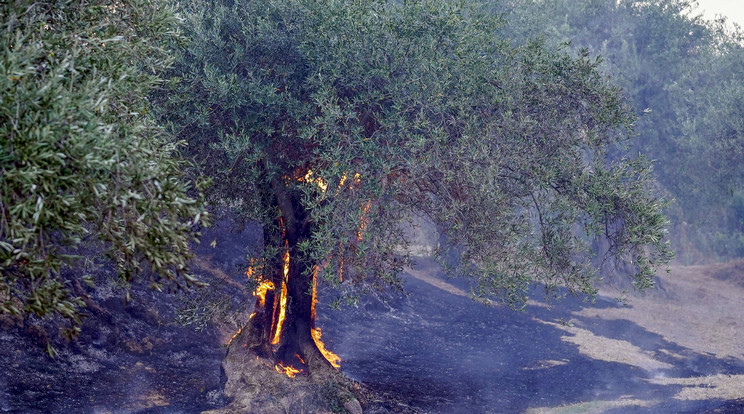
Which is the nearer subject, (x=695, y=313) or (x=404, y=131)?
(x=404, y=131)

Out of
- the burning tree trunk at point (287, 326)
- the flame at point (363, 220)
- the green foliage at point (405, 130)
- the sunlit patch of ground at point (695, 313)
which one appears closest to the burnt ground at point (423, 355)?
the sunlit patch of ground at point (695, 313)

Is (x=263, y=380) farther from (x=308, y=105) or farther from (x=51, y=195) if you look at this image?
(x=51, y=195)

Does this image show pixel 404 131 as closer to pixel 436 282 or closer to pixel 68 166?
pixel 68 166

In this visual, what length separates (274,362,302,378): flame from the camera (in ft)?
59.8

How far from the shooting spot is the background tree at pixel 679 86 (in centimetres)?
4072

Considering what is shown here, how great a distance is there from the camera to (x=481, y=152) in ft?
48.2

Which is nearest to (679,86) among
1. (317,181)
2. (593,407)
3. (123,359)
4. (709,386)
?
(709,386)

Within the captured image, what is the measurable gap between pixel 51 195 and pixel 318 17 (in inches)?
383

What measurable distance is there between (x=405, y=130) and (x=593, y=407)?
11417mm

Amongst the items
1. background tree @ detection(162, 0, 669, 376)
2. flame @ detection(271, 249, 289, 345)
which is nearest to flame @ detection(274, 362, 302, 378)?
flame @ detection(271, 249, 289, 345)

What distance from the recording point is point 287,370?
60.2 feet

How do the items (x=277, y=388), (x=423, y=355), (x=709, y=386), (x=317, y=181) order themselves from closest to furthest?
(x=317, y=181) → (x=277, y=388) → (x=709, y=386) → (x=423, y=355)

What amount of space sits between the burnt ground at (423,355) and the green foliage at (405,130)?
240 centimetres

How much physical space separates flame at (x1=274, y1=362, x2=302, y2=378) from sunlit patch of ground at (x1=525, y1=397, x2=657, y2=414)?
6.95 m
